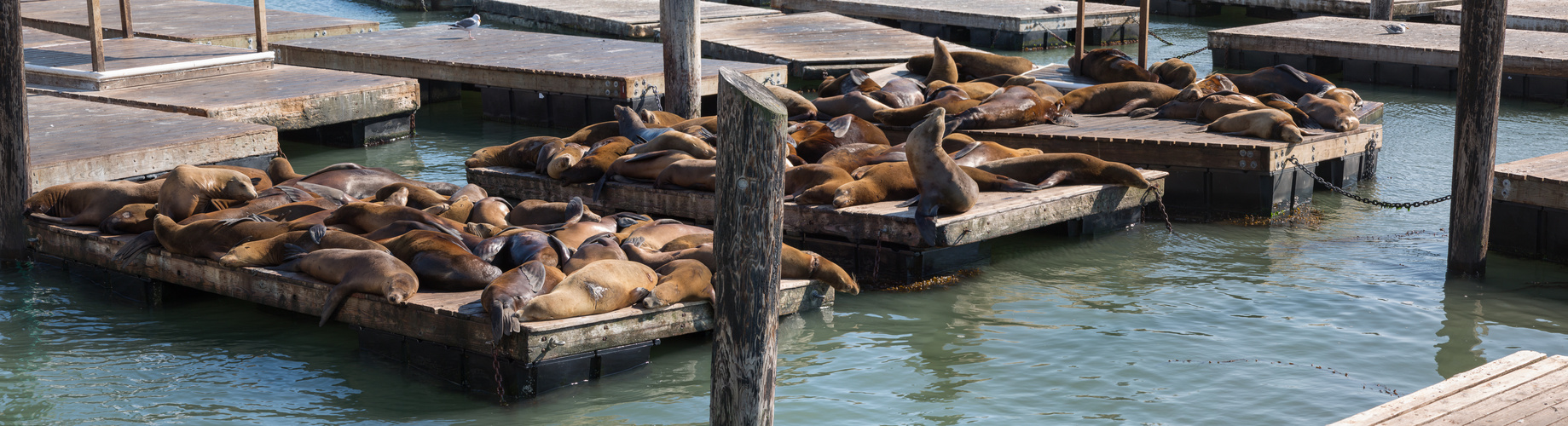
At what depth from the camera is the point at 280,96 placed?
11.5 meters

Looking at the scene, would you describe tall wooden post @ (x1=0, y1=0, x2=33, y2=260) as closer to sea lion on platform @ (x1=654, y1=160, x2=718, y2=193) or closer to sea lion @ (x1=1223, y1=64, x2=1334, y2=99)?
sea lion on platform @ (x1=654, y1=160, x2=718, y2=193)

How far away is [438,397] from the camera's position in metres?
5.87

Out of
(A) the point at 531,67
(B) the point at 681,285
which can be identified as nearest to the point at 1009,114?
(B) the point at 681,285

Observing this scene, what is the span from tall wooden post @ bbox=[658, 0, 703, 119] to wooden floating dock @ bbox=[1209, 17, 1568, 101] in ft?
29.3

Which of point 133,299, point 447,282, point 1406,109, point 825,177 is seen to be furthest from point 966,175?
point 1406,109

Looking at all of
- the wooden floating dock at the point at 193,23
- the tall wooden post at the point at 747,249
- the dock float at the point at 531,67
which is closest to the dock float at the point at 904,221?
the tall wooden post at the point at 747,249

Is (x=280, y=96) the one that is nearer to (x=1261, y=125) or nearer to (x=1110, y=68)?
(x=1110, y=68)

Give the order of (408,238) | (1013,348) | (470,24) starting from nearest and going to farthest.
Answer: (408,238) < (1013,348) < (470,24)

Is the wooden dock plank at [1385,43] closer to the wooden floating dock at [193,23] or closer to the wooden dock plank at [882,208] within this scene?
the wooden dock plank at [882,208]

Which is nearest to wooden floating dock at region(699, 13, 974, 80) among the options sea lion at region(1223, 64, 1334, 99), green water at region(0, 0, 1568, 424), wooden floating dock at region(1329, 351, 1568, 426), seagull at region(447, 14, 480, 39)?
seagull at region(447, 14, 480, 39)

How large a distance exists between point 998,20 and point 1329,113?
10606 millimetres

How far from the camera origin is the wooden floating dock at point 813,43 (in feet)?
52.1

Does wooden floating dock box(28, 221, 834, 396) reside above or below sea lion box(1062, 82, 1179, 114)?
below

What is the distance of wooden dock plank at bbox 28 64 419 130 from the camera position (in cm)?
1116
